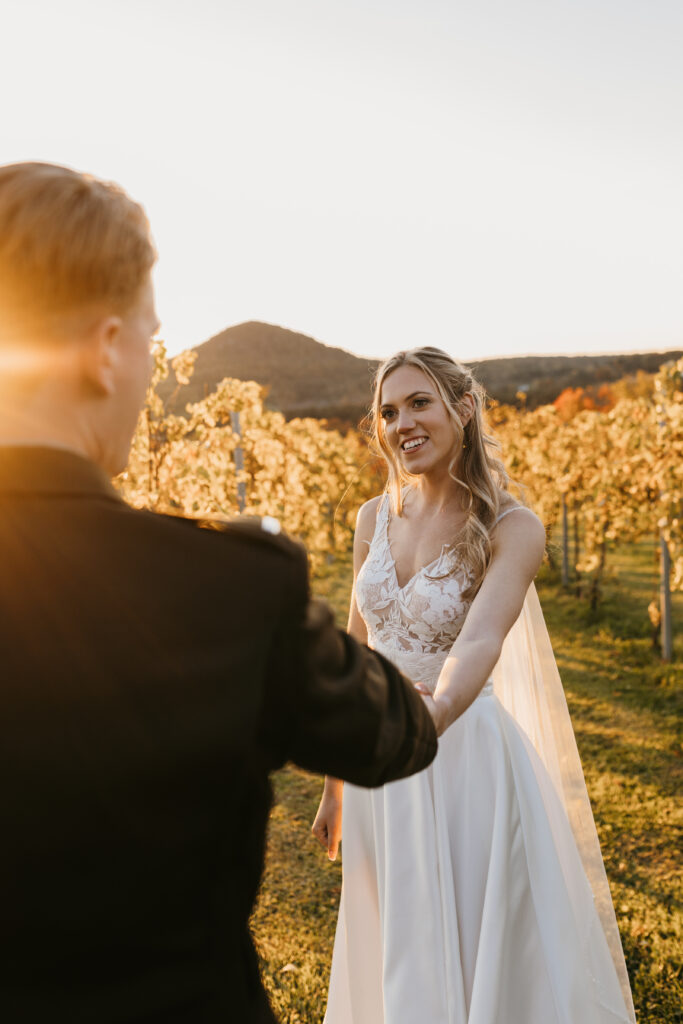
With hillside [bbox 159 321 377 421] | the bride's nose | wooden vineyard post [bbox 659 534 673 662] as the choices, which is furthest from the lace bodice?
hillside [bbox 159 321 377 421]

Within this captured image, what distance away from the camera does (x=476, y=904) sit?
2.47 meters

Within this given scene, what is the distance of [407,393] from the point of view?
2.83 meters

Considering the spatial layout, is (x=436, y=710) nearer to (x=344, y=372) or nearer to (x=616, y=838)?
(x=616, y=838)

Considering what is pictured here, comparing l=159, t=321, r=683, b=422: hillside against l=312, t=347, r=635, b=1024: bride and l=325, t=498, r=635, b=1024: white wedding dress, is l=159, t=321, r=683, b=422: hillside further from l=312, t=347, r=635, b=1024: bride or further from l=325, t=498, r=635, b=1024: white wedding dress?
l=325, t=498, r=635, b=1024: white wedding dress

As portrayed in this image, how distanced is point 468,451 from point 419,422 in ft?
0.83

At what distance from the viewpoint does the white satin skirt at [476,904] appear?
2.38 meters

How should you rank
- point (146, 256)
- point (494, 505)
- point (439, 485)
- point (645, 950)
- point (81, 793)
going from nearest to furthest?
point (81, 793), point (146, 256), point (494, 505), point (439, 485), point (645, 950)

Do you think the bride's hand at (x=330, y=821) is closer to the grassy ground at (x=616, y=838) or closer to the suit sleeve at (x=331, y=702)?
the grassy ground at (x=616, y=838)

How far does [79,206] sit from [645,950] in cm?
486

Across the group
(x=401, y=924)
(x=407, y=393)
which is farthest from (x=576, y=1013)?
(x=407, y=393)

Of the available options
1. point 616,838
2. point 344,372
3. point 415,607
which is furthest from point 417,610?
point 344,372

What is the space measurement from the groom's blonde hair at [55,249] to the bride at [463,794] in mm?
1417

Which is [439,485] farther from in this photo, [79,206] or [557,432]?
[557,432]

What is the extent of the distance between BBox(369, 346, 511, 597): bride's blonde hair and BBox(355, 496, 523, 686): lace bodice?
68 mm
